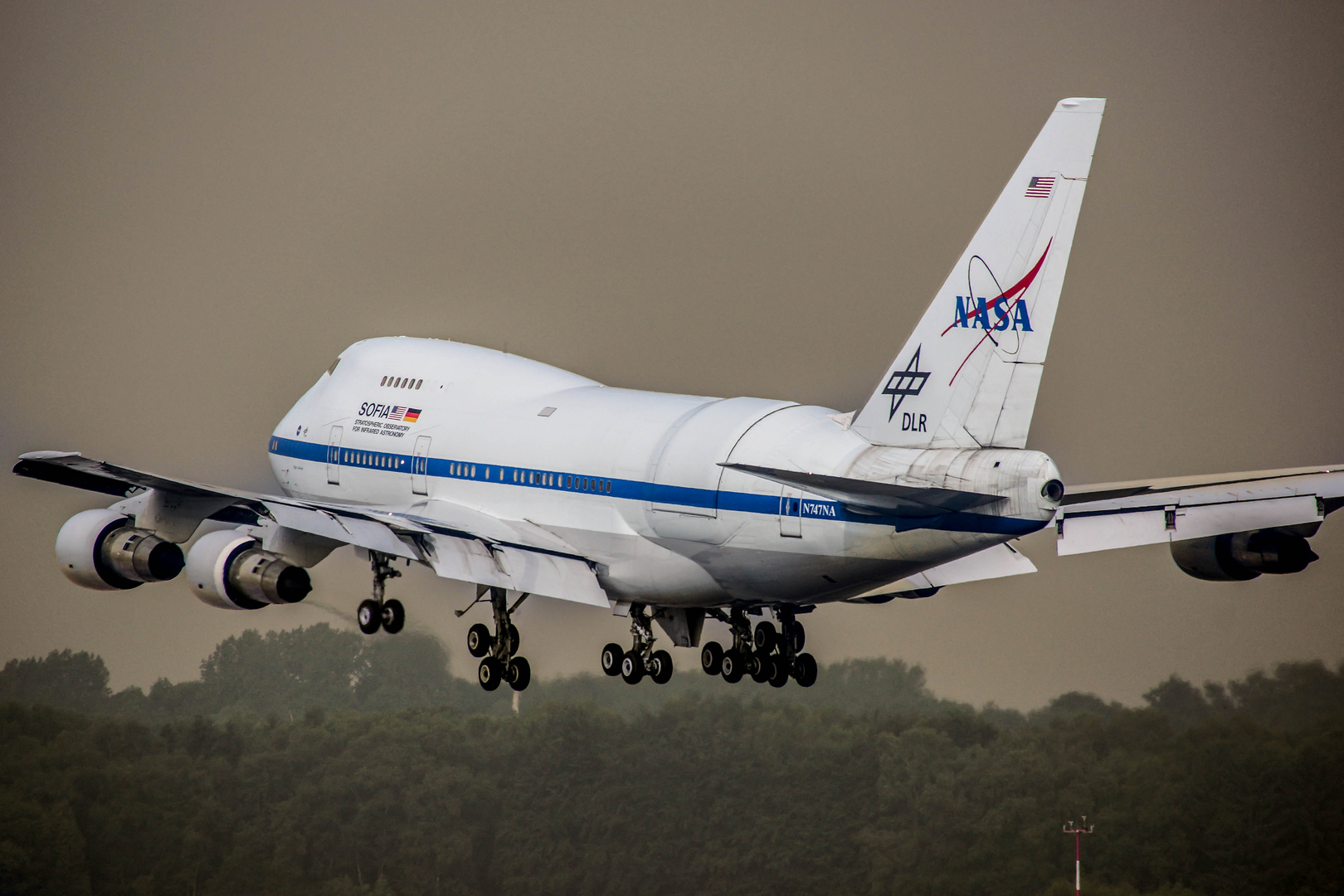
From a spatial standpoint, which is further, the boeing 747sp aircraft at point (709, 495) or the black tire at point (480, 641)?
the black tire at point (480, 641)

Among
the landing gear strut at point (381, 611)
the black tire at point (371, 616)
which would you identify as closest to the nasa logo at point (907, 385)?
the landing gear strut at point (381, 611)

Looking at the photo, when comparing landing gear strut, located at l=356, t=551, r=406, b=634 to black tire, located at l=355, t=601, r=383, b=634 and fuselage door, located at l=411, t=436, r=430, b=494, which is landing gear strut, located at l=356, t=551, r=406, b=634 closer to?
black tire, located at l=355, t=601, r=383, b=634

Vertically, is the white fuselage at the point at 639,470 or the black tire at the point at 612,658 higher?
the white fuselage at the point at 639,470

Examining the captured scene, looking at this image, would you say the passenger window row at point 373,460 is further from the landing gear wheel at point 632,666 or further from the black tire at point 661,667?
the black tire at point 661,667

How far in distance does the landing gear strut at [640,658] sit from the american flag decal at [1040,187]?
11499 millimetres

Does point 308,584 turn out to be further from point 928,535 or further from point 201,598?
point 928,535

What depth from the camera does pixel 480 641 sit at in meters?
32.2

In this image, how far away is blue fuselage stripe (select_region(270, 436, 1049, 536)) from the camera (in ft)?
78.0

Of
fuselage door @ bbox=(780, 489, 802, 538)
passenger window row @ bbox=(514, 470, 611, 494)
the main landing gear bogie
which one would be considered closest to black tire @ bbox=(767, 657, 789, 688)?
the main landing gear bogie

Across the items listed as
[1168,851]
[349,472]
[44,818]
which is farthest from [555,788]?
[349,472]

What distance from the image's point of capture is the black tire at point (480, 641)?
32.2 m

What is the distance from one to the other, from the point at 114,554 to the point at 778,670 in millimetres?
12619

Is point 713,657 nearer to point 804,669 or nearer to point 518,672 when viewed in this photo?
point 804,669

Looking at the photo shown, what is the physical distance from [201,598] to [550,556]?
6.57 metres
